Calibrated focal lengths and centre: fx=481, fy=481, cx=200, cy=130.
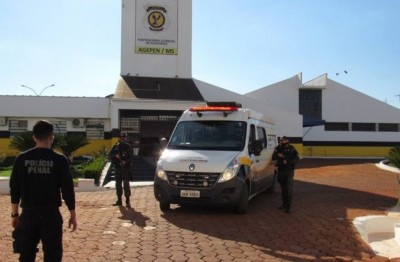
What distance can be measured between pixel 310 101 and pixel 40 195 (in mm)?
34845

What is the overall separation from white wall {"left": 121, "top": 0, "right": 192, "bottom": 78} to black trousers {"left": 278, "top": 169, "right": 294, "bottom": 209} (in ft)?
72.6

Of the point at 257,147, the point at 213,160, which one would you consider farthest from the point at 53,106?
the point at 213,160

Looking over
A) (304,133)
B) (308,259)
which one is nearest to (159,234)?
(308,259)

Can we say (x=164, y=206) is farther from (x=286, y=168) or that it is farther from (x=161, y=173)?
(x=286, y=168)

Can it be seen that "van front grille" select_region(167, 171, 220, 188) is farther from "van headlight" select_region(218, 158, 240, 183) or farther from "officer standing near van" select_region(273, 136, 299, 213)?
"officer standing near van" select_region(273, 136, 299, 213)

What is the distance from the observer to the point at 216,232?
823cm

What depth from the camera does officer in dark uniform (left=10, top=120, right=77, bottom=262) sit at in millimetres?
4324

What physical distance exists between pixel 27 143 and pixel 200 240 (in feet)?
44.2

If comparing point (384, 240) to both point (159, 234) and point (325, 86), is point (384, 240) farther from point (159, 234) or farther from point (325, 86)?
point (325, 86)

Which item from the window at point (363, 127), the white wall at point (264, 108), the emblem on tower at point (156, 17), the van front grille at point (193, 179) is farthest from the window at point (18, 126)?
the window at point (363, 127)

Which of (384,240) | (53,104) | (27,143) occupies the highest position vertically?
(53,104)

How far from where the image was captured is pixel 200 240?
7605 mm

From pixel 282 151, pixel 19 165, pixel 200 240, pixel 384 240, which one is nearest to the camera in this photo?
→ pixel 19 165

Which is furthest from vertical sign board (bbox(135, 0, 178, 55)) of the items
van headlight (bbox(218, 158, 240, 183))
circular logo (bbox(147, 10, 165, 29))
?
van headlight (bbox(218, 158, 240, 183))
